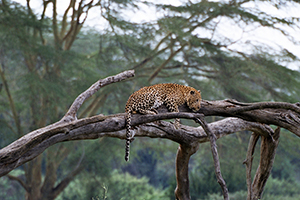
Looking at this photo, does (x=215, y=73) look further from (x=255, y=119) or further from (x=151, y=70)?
(x=255, y=119)

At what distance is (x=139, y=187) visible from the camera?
1012 centimetres

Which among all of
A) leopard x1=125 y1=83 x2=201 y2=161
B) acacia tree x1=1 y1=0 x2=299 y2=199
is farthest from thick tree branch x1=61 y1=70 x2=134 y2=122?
acacia tree x1=1 y1=0 x2=299 y2=199

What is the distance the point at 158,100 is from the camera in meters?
2.37

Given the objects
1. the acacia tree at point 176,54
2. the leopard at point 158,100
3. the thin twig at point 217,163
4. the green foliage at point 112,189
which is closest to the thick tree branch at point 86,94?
the leopard at point 158,100

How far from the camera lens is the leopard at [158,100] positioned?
218 centimetres

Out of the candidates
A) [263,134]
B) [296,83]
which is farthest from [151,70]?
[263,134]

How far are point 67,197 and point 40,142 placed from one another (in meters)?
8.95

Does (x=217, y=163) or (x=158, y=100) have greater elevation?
(x=158, y=100)

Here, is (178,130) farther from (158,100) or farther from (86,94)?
(86,94)

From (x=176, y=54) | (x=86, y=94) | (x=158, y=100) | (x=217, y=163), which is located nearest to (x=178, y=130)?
(x=158, y=100)

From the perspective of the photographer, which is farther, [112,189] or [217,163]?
[112,189]

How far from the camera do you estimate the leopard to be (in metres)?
2.18

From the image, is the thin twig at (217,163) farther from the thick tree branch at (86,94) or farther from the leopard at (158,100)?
the thick tree branch at (86,94)

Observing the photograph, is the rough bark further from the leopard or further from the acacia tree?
the acacia tree
